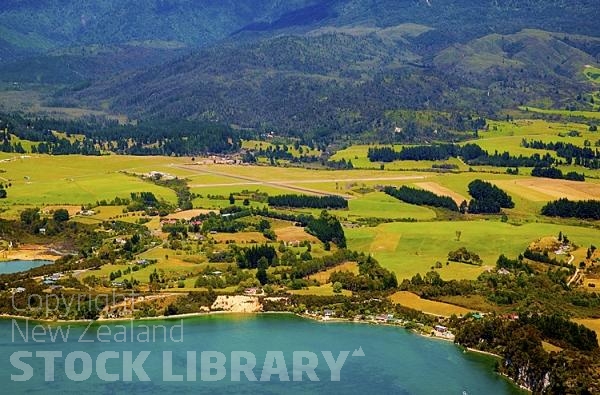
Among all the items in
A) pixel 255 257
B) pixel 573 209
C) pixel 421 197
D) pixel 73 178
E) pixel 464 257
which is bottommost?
pixel 464 257

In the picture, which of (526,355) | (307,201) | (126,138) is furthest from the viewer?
(126,138)

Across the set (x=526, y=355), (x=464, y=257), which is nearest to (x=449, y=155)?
(x=464, y=257)

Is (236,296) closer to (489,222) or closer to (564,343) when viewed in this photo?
(564,343)

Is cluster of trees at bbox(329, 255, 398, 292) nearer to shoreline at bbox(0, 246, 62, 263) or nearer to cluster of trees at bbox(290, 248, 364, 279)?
cluster of trees at bbox(290, 248, 364, 279)

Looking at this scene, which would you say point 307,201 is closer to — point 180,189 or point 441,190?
point 441,190

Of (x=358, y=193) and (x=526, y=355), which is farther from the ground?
(x=358, y=193)

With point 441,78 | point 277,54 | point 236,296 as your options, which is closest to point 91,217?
point 236,296

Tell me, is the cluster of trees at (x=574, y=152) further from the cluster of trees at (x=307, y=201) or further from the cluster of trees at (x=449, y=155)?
the cluster of trees at (x=307, y=201)

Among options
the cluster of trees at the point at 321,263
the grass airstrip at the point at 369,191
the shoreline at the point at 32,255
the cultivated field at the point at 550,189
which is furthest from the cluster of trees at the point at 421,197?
the shoreline at the point at 32,255
